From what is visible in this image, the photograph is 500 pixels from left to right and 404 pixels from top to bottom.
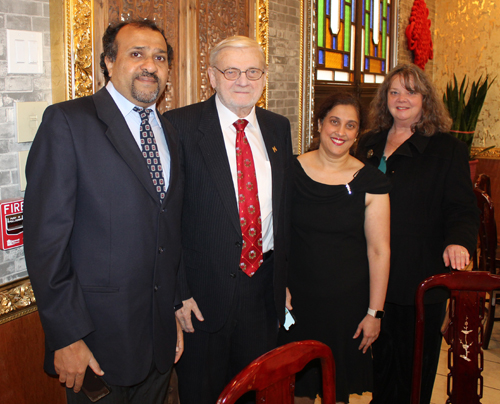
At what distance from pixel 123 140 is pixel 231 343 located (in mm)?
968

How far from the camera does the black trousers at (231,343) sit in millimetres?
1854

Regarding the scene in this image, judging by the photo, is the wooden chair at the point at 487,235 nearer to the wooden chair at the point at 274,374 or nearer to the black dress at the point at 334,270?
the black dress at the point at 334,270

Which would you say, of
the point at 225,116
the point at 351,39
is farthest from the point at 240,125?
the point at 351,39

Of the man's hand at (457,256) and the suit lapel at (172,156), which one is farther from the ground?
the suit lapel at (172,156)

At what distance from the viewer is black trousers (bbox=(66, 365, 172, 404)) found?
1500mm

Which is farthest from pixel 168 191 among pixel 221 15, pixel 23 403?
pixel 221 15

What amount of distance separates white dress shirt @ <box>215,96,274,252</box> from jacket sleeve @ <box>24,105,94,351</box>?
0.71m

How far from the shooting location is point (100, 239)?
1.39 m

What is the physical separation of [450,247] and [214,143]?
3.71 feet

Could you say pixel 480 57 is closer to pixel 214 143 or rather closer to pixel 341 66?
pixel 341 66

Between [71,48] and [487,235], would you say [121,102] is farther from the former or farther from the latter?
[487,235]

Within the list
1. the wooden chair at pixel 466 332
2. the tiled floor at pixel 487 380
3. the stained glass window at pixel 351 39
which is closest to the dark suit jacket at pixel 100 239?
the wooden chair at pixel 466 332

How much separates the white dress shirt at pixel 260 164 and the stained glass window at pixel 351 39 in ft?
8.91

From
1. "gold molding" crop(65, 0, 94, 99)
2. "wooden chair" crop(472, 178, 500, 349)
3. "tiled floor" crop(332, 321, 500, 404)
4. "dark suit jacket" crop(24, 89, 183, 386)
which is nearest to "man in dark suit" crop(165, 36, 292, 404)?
"dark suit jacket" crop(24, 89, 183, 386)
